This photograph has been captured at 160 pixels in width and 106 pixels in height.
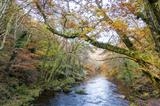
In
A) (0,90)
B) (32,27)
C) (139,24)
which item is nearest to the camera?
(139,24)

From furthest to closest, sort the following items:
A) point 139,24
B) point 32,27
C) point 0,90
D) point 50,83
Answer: point 50,83, point 32,27, point 0,90, point 139,24

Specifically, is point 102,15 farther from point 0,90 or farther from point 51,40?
point 51,40

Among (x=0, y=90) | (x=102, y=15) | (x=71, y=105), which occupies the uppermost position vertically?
(x=102, y=15)

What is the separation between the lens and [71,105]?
24672 mm

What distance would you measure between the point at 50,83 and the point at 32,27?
27.8ft

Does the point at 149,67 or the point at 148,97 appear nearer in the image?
the point at 149,67

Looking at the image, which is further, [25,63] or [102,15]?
[25,63]

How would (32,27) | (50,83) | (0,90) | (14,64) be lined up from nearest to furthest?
(0,90)
(14,64)
(32,27)
(50,83)

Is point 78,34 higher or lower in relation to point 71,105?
higher

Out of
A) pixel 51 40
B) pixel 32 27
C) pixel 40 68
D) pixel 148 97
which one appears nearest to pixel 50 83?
pixel 40 68

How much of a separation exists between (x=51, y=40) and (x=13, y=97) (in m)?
15.6

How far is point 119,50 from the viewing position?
7414mm

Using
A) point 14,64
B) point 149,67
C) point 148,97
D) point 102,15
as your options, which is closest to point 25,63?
point 14,64

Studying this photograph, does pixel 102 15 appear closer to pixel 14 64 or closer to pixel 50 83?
pixel 14 64
